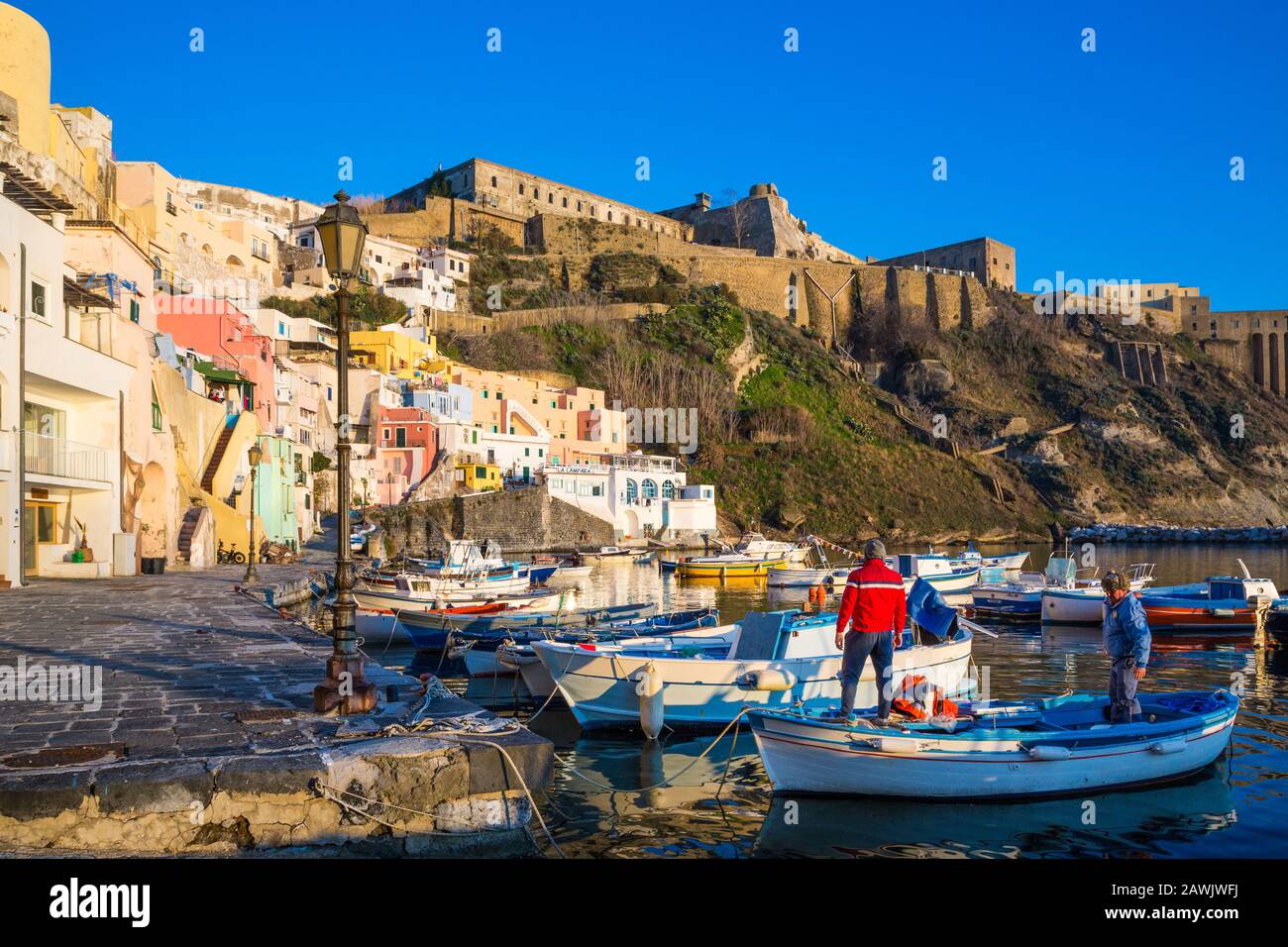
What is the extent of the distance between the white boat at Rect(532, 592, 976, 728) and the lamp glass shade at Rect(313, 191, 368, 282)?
7.59m

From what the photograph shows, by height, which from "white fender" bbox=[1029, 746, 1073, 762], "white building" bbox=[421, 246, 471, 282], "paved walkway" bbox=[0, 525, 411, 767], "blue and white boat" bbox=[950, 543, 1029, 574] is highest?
"white building" bbox=[421, 246, 471, 282]

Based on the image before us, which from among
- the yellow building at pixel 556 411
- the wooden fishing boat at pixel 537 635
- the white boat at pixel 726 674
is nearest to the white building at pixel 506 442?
the yellow building at pixel 556 411

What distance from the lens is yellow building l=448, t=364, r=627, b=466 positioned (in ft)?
220

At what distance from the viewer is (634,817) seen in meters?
10.4

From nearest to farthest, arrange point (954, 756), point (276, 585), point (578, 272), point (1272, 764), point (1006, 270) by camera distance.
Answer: point (954, 756)
point (1272, 764)
point (276, 585)
point (578, 272)
point (1006, 270)

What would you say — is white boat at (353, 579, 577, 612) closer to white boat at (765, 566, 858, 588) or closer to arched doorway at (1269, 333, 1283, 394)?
white boat at (765, 566, 858, 588)

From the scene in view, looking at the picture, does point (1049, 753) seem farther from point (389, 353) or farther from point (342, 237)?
point (389, 353)

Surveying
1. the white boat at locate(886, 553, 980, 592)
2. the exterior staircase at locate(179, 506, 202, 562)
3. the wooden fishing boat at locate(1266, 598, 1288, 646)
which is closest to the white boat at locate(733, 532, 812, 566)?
the white boat at locate(886, 553, 980, 592)

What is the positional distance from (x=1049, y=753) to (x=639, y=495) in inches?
2183

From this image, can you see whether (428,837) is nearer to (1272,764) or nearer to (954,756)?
(954,756)

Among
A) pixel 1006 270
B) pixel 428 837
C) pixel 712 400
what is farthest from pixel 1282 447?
pixel 428 837

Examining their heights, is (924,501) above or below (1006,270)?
below

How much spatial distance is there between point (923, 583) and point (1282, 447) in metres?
109

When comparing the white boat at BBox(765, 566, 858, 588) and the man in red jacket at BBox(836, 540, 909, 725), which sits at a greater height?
the man in red jacket at BBox(836, 540, 909, 725)
